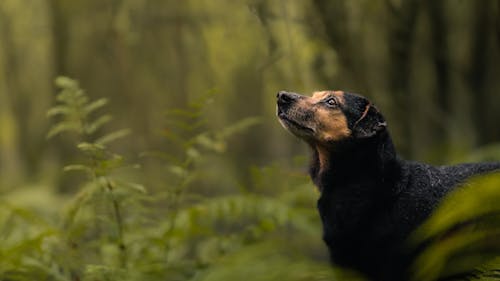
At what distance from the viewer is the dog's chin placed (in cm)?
329

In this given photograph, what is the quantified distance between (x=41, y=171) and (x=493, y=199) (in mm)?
10460

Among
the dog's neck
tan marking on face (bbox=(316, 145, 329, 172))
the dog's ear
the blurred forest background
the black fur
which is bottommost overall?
the black fur

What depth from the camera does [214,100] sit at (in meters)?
8.49

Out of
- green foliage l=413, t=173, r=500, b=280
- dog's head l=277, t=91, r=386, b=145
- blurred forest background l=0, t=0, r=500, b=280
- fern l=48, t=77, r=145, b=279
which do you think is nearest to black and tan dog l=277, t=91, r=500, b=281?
dog's head l=277, t=91, r=386, b=145

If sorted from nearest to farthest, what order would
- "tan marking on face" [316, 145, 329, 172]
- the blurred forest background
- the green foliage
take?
1. the green foliage
2. "tan marking on face" [316, 145, 329, 172]
3. the blurred forest background

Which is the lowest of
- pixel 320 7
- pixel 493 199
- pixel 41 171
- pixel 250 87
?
pixel 493 199

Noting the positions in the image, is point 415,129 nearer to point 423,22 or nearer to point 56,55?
point 423,22

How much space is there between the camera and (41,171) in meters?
11.9

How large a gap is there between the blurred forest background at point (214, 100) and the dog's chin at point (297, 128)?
529mm

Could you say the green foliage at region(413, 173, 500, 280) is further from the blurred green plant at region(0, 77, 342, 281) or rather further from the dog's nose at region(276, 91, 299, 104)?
the dog's nose at region(276, 91, 299, 104)

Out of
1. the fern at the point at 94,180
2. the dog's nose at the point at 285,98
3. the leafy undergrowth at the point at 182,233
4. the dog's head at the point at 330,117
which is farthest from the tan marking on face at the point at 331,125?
the fern at the point at 94,180

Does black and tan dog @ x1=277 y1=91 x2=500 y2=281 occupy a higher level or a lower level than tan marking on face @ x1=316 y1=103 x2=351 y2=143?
lower

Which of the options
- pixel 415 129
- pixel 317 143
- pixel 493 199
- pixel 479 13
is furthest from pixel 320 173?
pixel 415 129

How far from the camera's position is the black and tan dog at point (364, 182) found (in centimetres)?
314
